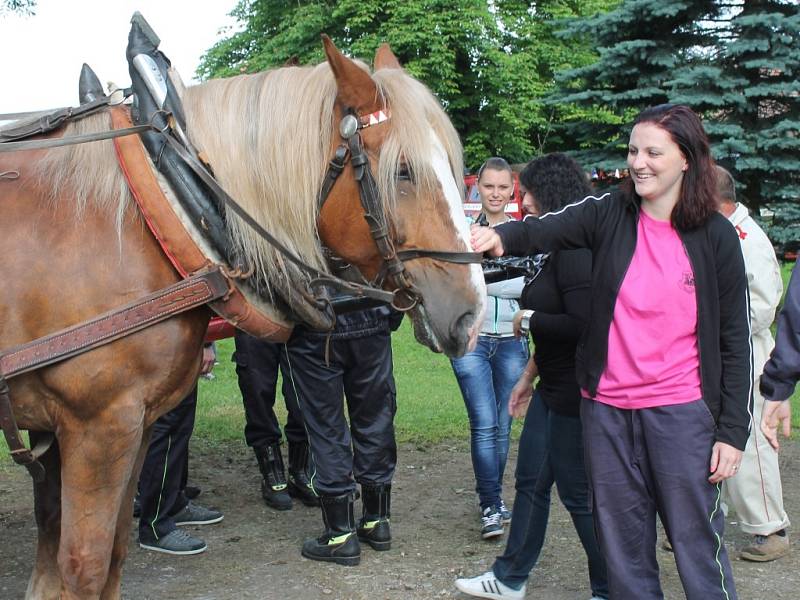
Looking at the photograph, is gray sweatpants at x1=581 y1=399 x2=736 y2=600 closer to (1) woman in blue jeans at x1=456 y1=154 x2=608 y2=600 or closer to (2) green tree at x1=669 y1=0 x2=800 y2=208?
(1) woman in blue jeans at x1=456 y1=154 x2=608 y2=600

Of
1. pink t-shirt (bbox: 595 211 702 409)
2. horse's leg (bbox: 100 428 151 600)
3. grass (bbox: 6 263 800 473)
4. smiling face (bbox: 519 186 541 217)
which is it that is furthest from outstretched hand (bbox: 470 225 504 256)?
grass (bbox: 6 263 800 473)

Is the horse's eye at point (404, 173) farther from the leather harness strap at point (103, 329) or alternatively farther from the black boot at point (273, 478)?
the black boot at point (273, 478)

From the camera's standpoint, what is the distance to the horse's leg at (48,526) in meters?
3.02

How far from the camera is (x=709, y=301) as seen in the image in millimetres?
2652

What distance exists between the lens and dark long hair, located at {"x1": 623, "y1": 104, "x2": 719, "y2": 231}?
8.67ft

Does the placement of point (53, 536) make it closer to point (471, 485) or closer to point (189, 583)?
point (189, 583)

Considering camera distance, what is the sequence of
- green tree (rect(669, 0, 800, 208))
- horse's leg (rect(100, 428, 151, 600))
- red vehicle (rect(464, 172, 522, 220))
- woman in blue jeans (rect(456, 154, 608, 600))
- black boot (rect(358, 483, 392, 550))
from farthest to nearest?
green tree (rect(669, 0, 800, 208)), red vehicle (rect(464, 172, 522, 220)), black boot (rect(358, 483, 392, 550)), woman in blue jeans (rect(456, 154, 608, 600)), horse's leg (rect(100, 428, 151, 600))

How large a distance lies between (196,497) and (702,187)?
142 inches

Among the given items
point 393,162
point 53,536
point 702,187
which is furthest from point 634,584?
point 53,536

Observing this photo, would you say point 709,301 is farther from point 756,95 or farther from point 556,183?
point 756,95

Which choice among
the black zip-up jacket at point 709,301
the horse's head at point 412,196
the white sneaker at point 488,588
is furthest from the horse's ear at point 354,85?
the white sneaker at point 488,588

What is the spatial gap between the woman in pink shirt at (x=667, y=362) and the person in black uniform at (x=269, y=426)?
100.0 inches

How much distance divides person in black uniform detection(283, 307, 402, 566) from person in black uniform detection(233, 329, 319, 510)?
2.59 ft

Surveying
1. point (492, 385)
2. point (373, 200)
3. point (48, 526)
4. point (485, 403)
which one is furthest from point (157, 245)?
point (492, 385)
